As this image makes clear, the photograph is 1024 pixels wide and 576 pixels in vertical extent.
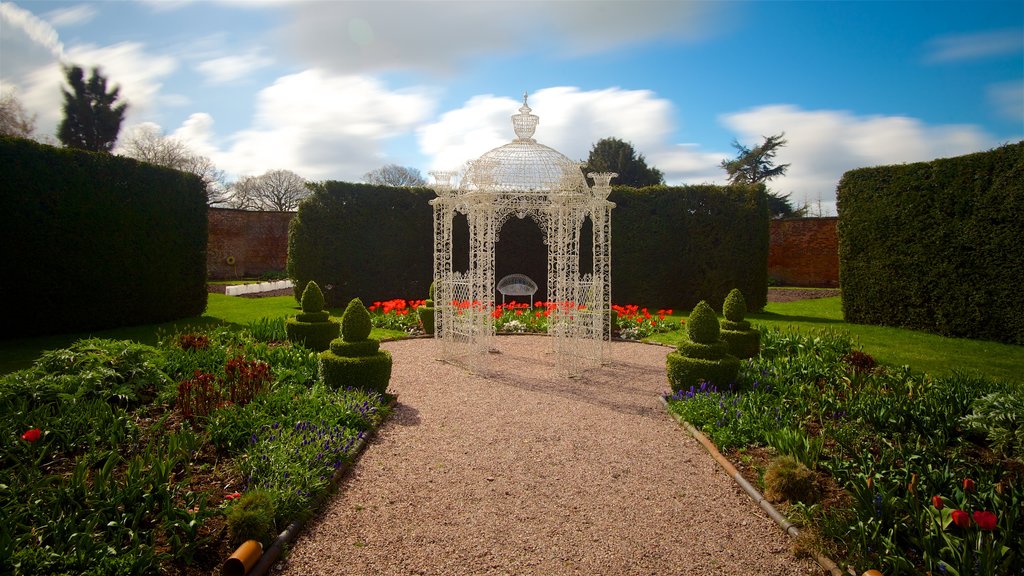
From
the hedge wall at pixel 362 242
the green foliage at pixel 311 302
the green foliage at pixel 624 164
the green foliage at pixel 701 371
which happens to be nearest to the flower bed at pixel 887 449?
the green foliage at pixel 701 371

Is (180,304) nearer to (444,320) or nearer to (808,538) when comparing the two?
(444,320)

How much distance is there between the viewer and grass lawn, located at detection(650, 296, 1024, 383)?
859 cm

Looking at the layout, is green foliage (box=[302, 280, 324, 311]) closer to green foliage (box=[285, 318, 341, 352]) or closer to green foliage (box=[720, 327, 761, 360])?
green foliage (box=[285, 318, 341, 352])

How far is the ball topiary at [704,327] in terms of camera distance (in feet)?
24.4

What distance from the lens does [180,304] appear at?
13492 mm

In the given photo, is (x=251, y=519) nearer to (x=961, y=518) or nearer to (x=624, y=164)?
(x=961, y=518)

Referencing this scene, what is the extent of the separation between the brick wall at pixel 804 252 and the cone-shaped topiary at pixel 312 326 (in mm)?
20046

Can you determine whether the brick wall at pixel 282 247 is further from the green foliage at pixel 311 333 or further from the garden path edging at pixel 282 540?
the garden path edging at pixel 282 540

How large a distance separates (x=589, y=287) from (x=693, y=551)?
20.3 ft

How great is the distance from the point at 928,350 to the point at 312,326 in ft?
38.0

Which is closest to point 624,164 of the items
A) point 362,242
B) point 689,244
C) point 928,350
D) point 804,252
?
point 804,252

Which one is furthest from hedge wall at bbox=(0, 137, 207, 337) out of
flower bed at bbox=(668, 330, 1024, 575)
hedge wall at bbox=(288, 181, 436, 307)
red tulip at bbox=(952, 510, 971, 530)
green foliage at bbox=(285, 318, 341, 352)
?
red tulip at bbox=(952, 510, 971, 530)

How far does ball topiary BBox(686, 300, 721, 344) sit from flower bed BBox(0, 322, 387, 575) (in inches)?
174

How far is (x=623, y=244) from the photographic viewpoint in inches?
675
